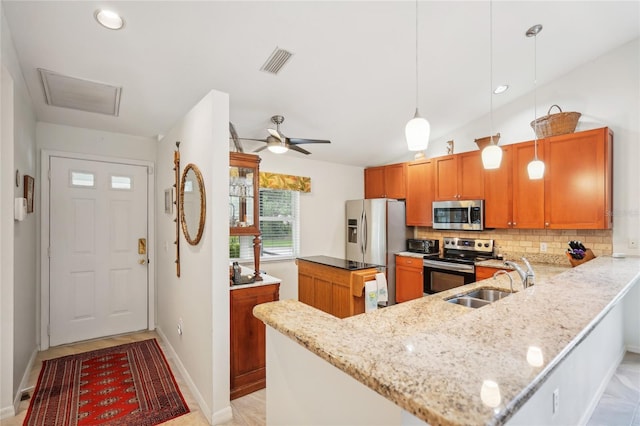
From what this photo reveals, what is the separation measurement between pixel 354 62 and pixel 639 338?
411 cm

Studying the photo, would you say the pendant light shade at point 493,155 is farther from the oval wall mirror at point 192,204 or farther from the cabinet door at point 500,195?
the oval wall mirror at point 192,204

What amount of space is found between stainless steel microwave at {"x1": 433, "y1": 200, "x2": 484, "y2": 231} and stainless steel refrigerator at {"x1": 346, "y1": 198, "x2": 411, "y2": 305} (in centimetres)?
59

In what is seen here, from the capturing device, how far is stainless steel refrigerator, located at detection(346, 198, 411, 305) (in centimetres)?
471

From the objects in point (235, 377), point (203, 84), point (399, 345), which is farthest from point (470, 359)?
point (203, 84)

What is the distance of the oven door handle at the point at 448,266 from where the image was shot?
3768 mm

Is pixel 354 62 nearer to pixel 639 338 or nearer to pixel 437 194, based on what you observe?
pixel 437 194

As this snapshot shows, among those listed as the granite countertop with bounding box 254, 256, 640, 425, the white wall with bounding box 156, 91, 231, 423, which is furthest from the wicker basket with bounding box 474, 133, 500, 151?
the white wall with bounding box 156, 91, 231, 423

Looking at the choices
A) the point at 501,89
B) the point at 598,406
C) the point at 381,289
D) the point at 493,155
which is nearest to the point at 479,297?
the point at 381,289

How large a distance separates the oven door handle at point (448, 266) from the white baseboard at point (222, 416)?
3.04 meters

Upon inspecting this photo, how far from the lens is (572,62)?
340 centimetres

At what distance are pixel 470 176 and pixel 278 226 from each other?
2.88 metres

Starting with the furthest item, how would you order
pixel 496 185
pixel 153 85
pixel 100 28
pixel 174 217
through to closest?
pixel 496 185
pixel 174 217
pixel 153 85
pixel 100 28

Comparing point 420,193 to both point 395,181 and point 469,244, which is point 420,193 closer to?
point 395,181

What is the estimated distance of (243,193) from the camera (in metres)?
2.76
